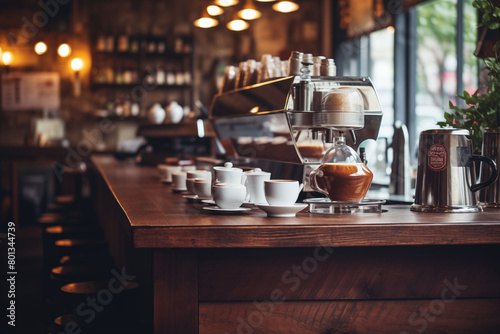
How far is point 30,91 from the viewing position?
29.2 feet

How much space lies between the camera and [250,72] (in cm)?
289

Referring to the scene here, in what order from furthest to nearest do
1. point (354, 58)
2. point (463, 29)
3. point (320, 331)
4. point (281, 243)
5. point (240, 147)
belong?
point (354, 58), point (463, 29), point (240, 147), point (320, 331), point (281, 243)

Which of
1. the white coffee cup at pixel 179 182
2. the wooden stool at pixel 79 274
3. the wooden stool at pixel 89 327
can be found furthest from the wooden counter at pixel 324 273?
the white coffee cup at pixel 179 182

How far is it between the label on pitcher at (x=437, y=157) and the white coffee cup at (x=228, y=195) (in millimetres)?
575

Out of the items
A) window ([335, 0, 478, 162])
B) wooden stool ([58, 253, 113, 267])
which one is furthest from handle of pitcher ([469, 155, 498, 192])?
window ([335, 0, 478, 162])

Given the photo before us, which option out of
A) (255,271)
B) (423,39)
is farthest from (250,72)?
(423,39)

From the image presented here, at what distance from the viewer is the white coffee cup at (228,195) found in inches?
66.4

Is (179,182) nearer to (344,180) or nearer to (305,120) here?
(305,120)

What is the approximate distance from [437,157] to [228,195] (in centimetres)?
64

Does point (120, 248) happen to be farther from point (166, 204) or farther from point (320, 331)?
point (320, 331)

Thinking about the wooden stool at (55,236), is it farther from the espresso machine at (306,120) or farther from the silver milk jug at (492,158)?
the silver milk jug at (492,158)

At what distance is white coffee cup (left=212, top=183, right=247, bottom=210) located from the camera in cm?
169

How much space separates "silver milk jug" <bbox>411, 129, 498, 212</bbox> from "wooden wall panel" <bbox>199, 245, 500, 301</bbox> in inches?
9.6

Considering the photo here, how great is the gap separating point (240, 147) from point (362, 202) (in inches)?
54.9
